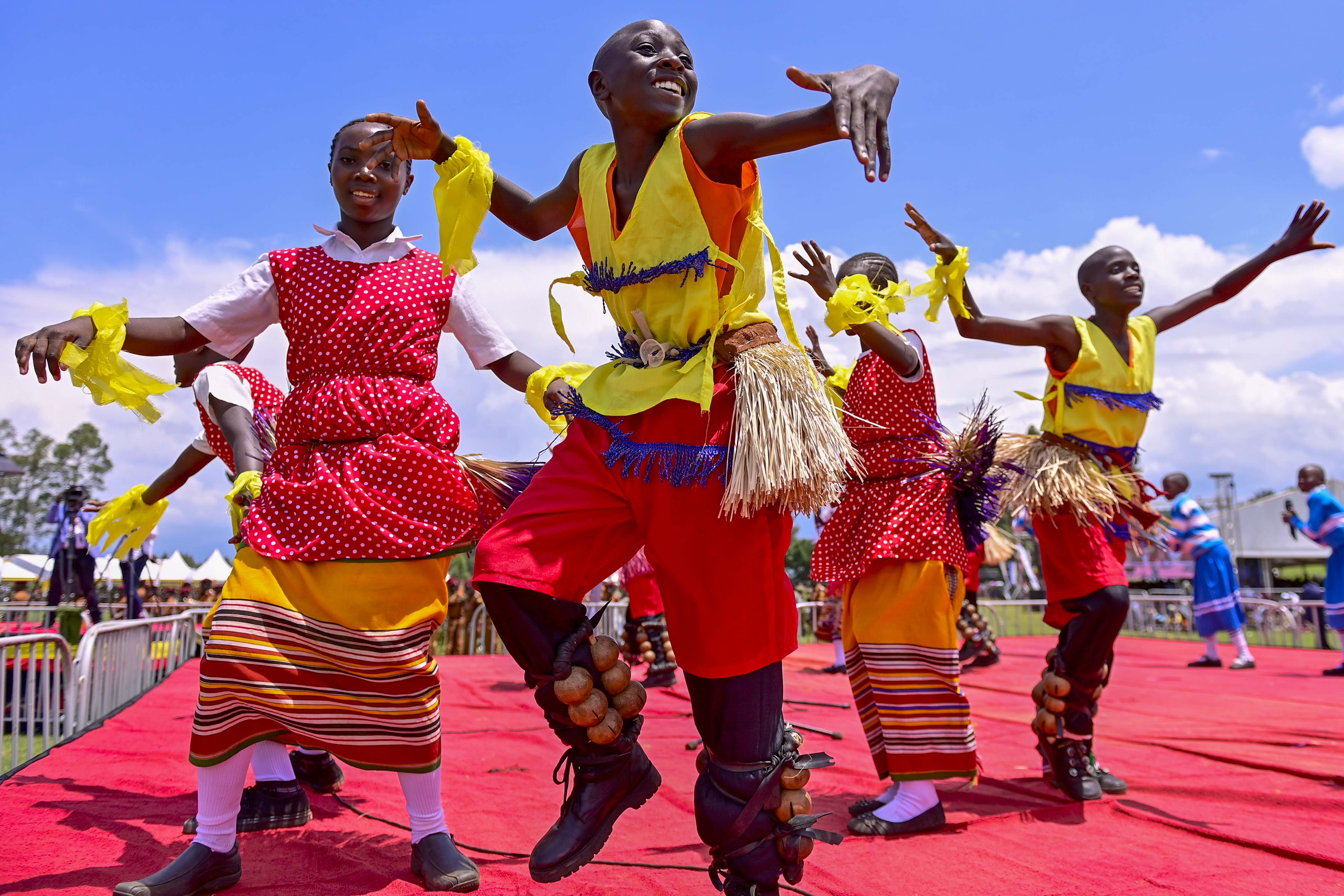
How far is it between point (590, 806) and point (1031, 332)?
3.05m

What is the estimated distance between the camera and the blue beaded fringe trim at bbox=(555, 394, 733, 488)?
2.24m

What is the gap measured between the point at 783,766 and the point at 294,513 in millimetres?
1611

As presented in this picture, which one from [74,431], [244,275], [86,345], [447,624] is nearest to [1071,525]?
[244,275]

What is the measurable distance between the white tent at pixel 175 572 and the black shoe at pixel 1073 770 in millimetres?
25168

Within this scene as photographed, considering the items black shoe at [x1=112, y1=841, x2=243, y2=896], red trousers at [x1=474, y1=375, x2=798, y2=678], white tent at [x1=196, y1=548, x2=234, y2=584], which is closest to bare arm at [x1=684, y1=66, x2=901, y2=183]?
red trousers at [x1=474, y1=375, x2=798, y2=678]

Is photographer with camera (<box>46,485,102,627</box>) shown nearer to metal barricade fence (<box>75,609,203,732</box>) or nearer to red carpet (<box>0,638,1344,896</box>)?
metal barricade fence (<box>75,609,203,732</box>)

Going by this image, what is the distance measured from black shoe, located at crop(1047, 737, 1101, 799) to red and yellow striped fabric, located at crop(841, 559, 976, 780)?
648 mm

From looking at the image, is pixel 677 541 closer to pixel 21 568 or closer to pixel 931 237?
pixel 931 237

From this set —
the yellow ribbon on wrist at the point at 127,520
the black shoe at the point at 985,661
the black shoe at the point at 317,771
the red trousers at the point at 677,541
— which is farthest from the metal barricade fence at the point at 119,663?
the black shoe at the point at 985,661

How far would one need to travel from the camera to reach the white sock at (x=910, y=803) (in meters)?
3.61

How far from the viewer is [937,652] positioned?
3.67 m

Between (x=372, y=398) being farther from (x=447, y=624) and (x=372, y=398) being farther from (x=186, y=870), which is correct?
(x=447, y=624)

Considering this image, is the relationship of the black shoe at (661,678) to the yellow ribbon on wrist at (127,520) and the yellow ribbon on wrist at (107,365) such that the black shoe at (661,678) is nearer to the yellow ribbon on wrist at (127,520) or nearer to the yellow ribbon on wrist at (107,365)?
the yellow ribbon on wrist at (127,520)

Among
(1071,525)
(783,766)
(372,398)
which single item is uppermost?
(372,398)
